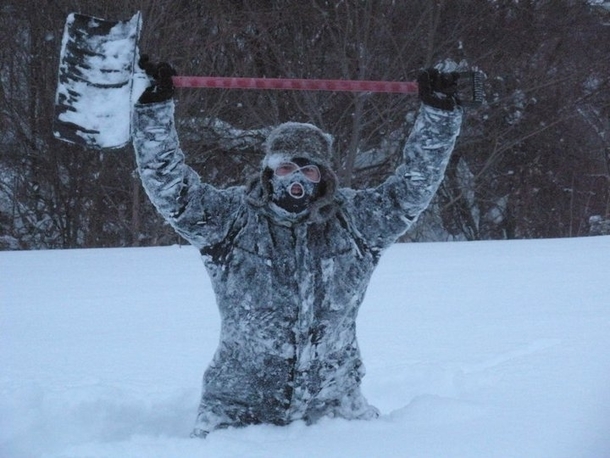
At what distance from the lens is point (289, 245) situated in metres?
2.43

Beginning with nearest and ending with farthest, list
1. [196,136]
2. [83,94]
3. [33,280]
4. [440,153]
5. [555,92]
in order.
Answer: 1. [440,153]
2. [83,94]
3. [33,280]
4. [196,136]
5. [555,92]

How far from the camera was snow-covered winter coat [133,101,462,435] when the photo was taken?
2.41 meters

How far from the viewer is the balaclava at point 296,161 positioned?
236 centimetres

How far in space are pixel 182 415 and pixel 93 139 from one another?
3.67 feet

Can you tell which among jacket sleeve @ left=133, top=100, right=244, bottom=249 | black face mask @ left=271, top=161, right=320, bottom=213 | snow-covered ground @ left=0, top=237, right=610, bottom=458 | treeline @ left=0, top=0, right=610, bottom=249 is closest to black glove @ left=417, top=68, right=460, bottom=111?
black face mask @ left=271, top=161, right=320, bottom=213

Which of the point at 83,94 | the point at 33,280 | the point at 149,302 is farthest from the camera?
the point at 33,280

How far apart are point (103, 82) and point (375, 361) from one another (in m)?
1.81

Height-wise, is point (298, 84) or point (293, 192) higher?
point (298, 84)

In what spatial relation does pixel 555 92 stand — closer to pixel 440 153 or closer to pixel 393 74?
pixel 393 74

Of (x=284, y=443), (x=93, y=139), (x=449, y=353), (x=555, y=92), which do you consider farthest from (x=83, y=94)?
(x=555, y=92)

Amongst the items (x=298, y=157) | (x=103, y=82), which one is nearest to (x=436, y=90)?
(x=298, y=157)

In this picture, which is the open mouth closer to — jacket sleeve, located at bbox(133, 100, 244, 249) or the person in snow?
the person in snow

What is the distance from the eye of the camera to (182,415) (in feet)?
10.3

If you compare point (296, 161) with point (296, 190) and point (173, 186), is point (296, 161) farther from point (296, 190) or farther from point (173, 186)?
point (173, 186)
